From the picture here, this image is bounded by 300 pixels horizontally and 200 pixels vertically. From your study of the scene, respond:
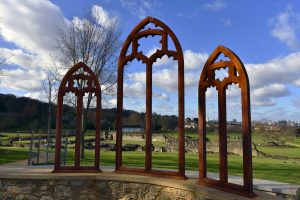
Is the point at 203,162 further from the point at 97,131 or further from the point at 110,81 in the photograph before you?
the point at 110,81

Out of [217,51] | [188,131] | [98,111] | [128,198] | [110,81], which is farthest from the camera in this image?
[188,131]

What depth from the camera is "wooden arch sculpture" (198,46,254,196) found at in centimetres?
509

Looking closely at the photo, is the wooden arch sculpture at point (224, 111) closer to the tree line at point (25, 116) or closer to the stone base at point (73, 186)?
the stone base at point (73, 186)

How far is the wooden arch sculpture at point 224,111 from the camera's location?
5086mm

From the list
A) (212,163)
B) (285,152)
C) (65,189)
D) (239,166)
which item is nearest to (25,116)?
(285,152)

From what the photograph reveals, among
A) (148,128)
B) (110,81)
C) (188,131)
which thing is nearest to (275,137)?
(188,131)

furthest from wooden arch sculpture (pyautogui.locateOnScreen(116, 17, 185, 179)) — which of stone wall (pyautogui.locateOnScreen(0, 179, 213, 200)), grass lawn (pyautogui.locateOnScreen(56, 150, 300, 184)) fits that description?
grass lawn (pyautogui.locateOnScreen(56, 150, 300, 184))

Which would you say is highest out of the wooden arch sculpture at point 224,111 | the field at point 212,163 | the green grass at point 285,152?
the wooden arch sculpture at point 224,111

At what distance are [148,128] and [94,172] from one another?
1.71 metres

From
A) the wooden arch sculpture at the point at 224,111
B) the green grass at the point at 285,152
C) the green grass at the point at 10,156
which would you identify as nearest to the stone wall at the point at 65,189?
the wooden arch sculpture at the point at 224,111

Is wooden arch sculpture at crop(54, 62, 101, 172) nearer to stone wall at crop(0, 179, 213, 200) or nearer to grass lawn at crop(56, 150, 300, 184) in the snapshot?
stone wall at crop(0, 179, 213, 200)

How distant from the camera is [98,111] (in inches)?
307

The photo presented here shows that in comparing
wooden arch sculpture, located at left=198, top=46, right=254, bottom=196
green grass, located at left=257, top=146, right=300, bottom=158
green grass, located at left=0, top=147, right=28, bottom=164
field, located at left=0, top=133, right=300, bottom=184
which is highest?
wooden arch sculpture, located at left=198, top=46, right=254, bottom=196

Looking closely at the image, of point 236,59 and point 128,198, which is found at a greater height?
point 236,59
